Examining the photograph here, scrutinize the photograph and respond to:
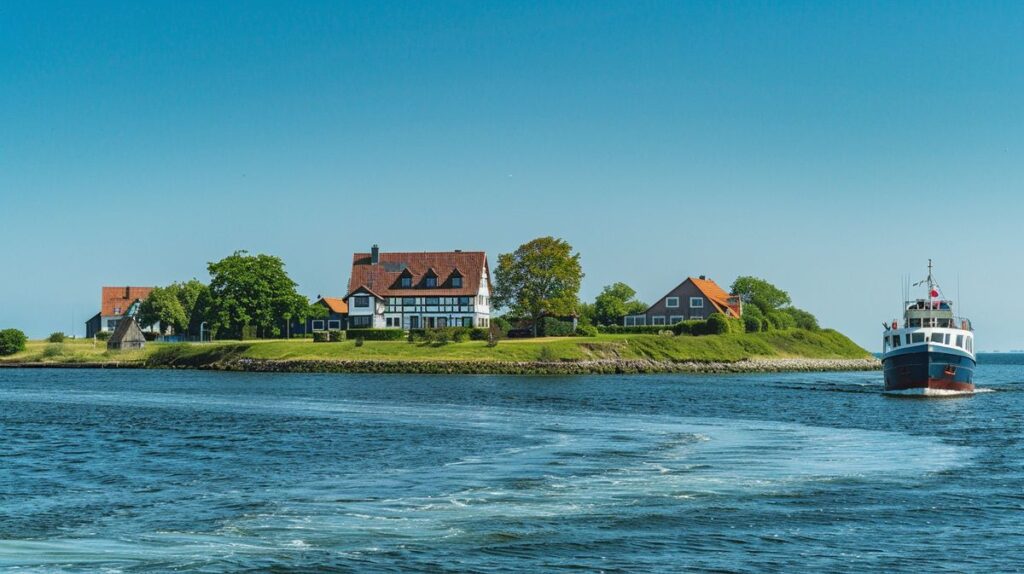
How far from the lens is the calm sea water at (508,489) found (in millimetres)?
17250

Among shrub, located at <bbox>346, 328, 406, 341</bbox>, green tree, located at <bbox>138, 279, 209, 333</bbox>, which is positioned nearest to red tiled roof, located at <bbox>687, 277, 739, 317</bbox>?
shrub, located at <bbox>346, 328, 406, 341</bbox>

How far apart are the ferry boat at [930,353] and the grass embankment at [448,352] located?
32758mm

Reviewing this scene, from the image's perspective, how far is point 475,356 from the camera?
9050 centimetres

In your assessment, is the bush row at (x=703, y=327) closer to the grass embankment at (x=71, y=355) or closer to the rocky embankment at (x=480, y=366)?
the rocky embankment at (x=480, y=366)

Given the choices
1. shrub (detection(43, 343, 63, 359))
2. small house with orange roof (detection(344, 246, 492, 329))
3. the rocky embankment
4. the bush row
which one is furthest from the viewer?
small house with orange roof (detection(344, 246, 492, 329))

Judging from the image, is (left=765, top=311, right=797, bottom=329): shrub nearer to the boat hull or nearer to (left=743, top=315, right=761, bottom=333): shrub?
(left=743, top=315, right=761, bottom=333): shrub

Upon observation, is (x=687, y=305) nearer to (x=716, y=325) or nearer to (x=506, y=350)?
(x=716, y=325)

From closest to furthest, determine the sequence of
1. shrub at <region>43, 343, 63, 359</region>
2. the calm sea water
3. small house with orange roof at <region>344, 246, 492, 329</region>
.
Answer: the calm sea water → shrub at <region>43, 343, 63, 359</region> → small house with orange roof at <region>344, 246, 492, 329</region>

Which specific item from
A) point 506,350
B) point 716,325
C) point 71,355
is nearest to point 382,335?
point 506,350

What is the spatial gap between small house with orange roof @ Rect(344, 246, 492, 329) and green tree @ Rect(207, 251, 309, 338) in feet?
29.3

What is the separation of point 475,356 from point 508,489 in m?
66.7

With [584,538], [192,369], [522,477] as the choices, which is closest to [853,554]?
[584,538]

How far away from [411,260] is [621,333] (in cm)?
2661

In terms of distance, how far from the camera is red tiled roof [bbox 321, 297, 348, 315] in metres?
130
